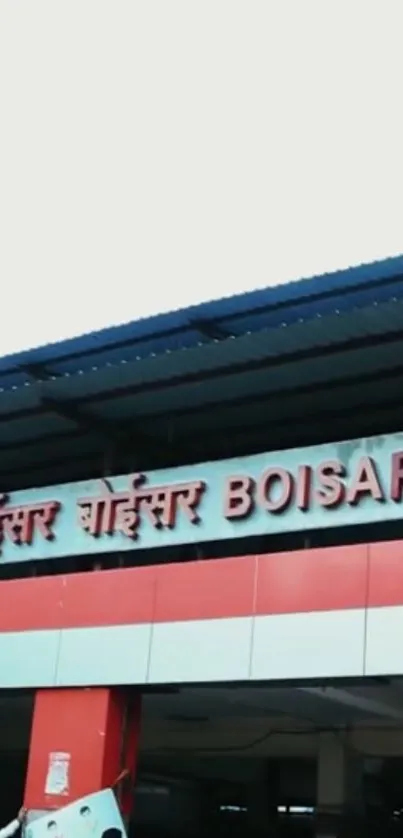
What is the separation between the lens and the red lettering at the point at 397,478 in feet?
24.5

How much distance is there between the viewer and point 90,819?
23.8 feet

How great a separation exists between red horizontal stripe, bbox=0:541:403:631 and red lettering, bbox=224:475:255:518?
58 centimetres

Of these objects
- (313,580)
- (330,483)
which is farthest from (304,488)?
(313,580)

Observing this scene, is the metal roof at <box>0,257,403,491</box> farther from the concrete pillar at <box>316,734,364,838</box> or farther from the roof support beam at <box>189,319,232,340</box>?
the concrete pillar at <box>316,734,364,838</box>

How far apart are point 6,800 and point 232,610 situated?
9419mm

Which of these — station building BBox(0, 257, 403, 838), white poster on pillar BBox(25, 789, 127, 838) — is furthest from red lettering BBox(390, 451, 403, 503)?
white poster on pillar BBox(25, 789, 127, 838)

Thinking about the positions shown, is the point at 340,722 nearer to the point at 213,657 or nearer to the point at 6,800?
the point at 213,657

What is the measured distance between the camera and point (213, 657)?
7418 millimetres

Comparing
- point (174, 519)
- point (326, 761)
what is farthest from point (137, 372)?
point (326, 761)

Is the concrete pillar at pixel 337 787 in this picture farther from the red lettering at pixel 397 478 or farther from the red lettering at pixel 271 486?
the red lettering at pixel 397 478

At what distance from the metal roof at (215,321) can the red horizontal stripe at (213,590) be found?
63.5 inches

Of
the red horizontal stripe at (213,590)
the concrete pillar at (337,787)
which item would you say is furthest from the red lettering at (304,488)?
the concrete pillar at (337,787)

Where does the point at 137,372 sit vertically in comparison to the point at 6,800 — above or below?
above

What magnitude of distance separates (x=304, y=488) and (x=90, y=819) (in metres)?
2.63
